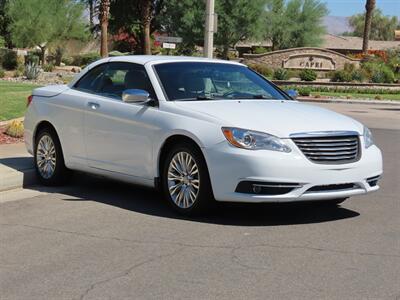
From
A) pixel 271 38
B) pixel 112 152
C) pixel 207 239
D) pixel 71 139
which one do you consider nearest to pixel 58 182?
pixel 71 139

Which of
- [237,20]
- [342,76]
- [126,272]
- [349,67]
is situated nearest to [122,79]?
[126,272]

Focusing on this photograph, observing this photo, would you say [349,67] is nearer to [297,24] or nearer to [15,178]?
[297,24]

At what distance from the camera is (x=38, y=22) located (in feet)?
180

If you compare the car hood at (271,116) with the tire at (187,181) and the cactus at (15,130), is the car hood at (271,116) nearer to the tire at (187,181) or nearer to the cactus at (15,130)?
the tire at (187,181)

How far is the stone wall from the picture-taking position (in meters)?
47.4

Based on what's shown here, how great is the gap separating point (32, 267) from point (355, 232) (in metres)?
3.08

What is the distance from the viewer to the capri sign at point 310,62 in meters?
47.5

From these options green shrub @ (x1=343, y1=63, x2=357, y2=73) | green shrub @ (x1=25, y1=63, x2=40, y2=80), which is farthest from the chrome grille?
green shrub @ (x1=343, y1=63, x2=357, y2=73)

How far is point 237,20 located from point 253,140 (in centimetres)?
4822

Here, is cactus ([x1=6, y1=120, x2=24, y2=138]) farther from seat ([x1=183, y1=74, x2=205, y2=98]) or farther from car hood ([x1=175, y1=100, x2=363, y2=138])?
car hood ([x1=175, y1=100, x2=363, y2=138])

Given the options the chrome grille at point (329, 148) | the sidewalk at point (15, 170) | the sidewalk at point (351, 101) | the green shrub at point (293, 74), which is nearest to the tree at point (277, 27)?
the green shrub at point (293, 74)

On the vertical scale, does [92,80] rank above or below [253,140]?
above

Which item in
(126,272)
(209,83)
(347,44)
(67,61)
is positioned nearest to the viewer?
(126,272)

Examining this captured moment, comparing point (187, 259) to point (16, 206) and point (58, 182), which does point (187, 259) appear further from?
point (58, 182)
